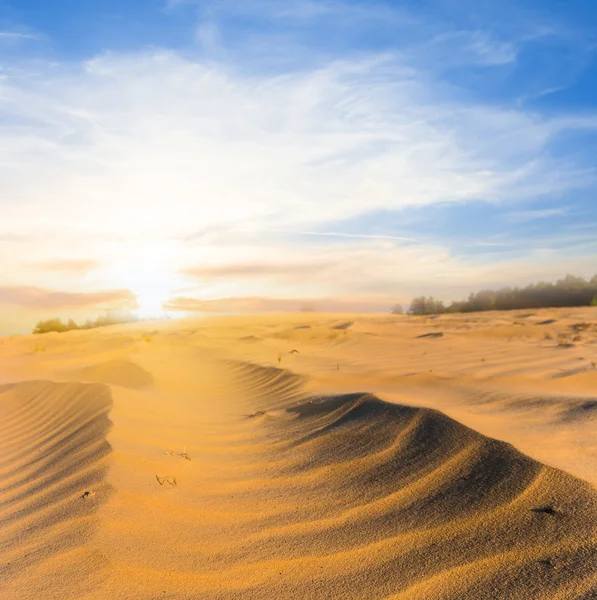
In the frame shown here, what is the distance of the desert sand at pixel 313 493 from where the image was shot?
5.63ft

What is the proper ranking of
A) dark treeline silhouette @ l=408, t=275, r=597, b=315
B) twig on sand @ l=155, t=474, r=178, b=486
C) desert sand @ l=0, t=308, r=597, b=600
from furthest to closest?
dark treeline silhouette @ l=408, t=275, r=597, b=315, twig on sand @ l=155, t=474, r=178, b=486, desert sand @ l=0, t=308, r=597, b=600

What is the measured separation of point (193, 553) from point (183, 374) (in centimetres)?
548

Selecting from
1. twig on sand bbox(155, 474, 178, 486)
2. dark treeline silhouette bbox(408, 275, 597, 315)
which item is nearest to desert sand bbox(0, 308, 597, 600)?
twig on sand bbox(155, 474, 178, 486)

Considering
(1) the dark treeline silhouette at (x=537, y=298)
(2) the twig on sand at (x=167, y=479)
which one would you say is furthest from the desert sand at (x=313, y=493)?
(1) the dark treeline silhouette at (x=537, y=298)

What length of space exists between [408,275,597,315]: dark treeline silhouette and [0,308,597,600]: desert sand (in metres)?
14.3

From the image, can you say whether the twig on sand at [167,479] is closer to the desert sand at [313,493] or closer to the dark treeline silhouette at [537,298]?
the desert sand at [313,493]

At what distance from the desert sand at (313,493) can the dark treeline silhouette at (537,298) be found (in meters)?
14.3

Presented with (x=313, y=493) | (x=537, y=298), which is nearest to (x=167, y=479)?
(x=313, y=493)

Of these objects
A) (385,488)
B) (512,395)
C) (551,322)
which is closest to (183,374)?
(512,395)

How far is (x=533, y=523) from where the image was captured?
1824mm

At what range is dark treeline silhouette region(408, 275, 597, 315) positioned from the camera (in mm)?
18188

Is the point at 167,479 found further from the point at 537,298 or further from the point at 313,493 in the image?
the point at 537,298

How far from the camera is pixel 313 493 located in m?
2.44

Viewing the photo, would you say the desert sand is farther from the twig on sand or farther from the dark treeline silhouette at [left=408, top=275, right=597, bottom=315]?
the dark treeline silhouette at [left=408, top=275, right=597, bottom=315]
